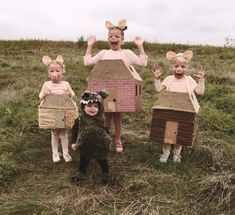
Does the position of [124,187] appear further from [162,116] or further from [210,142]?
[210,142]

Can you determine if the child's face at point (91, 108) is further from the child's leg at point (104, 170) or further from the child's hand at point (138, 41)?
the child's hand at point (138, 41)

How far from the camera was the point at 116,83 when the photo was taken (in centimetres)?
497

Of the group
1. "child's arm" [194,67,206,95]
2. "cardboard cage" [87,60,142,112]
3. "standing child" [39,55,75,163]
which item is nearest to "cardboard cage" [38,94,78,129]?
"standing child" [39,55,75,163]

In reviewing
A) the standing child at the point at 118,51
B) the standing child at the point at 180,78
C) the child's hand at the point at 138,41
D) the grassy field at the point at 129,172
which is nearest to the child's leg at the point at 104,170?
the grassy field at the point at 129,172

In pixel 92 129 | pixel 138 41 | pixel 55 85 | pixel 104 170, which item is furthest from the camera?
pixel 138 41

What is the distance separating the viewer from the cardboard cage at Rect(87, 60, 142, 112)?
4961mm

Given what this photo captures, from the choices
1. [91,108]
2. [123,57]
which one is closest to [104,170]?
[91,108]

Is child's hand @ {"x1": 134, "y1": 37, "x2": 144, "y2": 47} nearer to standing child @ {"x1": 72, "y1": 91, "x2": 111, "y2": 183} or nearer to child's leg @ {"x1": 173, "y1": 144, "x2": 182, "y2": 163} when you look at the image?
standing child @ {"x1": 72, "y1": 91, "x2": 111, "y2": 183}

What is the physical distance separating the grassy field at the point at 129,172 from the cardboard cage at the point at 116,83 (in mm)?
705

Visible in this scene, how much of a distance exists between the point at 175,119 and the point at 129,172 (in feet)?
2.69

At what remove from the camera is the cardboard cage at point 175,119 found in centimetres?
466

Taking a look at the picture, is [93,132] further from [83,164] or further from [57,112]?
[57,112]

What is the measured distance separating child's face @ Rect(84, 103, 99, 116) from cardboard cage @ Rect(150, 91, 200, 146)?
822 millimetres

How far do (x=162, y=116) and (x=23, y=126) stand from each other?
2339mm
